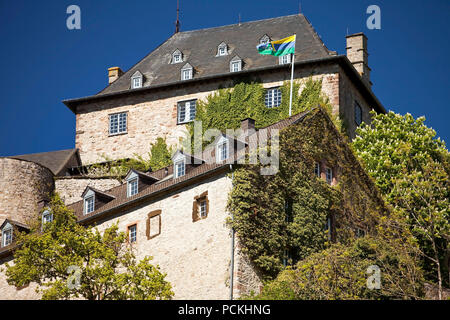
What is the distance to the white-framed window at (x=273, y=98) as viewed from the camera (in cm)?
5469

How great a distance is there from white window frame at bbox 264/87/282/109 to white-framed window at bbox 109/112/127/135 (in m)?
9.21

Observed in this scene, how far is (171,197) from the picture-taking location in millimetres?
38781

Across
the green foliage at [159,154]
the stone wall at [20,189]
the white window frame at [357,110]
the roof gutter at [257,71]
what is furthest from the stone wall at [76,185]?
the white window frame at [357,110]

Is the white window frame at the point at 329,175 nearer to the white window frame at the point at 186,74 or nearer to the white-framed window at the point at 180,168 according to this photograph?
the white-framed window at the point at 180,168

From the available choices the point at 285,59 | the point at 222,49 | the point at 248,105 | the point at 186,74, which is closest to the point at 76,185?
the point at 186,74

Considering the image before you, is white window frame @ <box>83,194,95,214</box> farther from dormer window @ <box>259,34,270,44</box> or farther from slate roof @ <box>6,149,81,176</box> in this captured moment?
dormer window @ <box>259,34,270,44</box>

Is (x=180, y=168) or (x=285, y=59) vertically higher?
(x=285, y=59)

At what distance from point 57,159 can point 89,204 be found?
14868 mm

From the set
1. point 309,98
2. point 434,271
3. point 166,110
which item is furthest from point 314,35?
point 434,271

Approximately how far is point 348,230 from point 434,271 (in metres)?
5.70

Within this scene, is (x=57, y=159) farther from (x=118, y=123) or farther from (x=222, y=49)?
(x=222, y=49)

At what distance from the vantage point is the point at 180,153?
1599 inches

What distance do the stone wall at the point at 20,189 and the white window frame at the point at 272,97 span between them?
43.7ft
